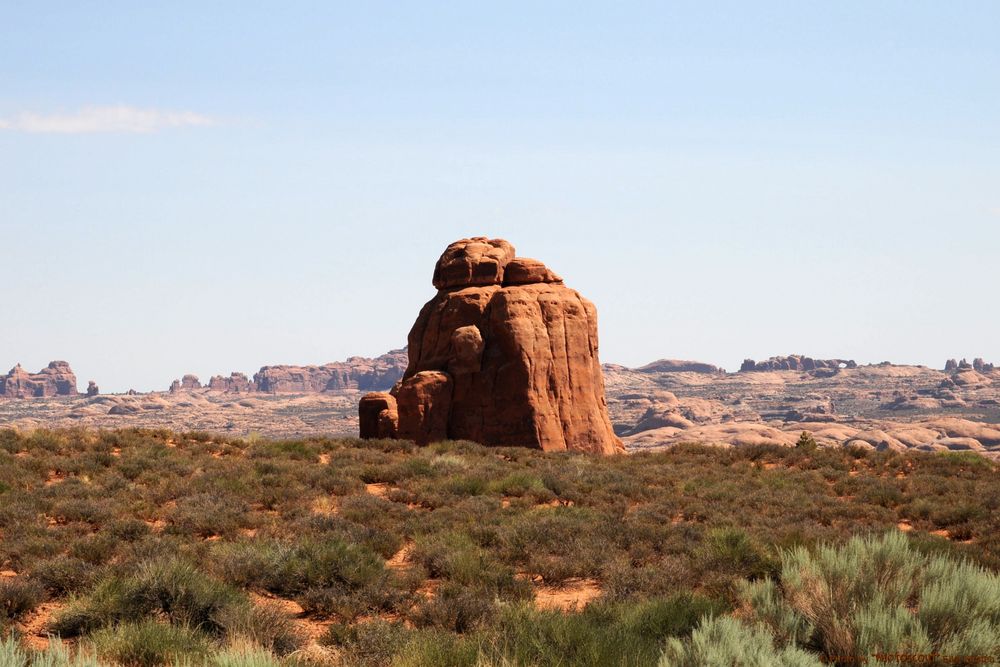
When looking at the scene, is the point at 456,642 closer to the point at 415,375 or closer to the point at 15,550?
the point at 15,550

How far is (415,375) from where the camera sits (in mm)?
33750

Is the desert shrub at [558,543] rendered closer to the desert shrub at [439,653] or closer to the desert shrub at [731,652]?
the desert shrub at [439,653]

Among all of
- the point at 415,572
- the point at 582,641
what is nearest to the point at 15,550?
the point at 415,572

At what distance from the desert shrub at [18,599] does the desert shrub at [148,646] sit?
9.50 feet

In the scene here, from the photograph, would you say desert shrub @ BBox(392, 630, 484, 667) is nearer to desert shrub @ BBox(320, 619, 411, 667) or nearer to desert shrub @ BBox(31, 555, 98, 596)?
desert shrub @ BBox(320, 619, 411, 667)

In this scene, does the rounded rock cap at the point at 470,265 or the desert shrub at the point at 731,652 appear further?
the rounded rock cap at the point at 470,265

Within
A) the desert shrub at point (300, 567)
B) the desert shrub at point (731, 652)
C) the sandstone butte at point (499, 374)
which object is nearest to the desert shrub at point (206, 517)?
the desert shrub at point (300, 567)

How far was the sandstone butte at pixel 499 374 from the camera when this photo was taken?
33.0 m

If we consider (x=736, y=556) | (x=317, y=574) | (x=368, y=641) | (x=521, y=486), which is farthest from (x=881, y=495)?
(x=368, y=641)

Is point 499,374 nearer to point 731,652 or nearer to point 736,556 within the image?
point 736,556

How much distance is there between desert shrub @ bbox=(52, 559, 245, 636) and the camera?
32.8ft

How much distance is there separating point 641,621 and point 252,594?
574 centimetres

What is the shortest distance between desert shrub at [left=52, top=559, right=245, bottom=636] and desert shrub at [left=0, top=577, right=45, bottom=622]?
90cm

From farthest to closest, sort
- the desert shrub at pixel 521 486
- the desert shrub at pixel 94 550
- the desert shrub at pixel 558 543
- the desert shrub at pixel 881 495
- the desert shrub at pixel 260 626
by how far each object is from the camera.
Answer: the desert shrub at pixel 881 495
the desert shrub at pixel 521 486
the desert shrub at pixel 558 543
the desert shrub at pixel 94 550
the desert shrub at pixel 260 626
